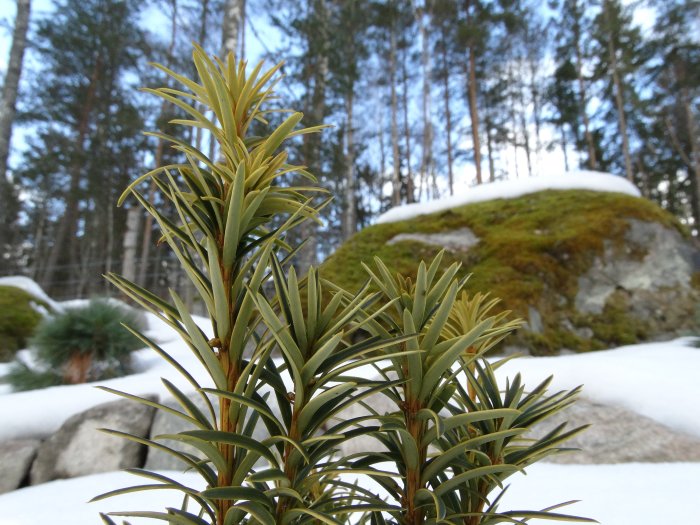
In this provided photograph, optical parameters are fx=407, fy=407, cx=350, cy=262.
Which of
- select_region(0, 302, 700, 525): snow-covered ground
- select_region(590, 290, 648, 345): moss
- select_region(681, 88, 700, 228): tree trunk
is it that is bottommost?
select_region(0, 302, 700, 525): snow-covered ground

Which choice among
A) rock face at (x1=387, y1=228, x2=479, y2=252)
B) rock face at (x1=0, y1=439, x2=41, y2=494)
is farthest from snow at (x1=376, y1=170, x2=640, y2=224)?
rock face at (x1=0, y1=439, x2=41, y2=494)

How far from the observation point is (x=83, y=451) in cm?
288

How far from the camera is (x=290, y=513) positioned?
1.59ft

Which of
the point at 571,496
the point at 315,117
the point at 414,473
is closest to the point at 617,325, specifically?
the point at 571,496

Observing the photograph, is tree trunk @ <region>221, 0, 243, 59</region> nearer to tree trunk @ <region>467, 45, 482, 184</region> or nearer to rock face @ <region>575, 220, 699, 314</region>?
rock face @ <region>575, 220, 699, 314</region>

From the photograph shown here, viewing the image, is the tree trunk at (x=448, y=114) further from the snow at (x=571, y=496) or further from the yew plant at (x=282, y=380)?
the yew plant at (x=282, y=380)

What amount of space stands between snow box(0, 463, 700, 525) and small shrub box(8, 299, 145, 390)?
151 centimetres

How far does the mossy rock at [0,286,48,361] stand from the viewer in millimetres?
5457

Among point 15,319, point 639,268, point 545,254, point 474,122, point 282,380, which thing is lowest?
point 282,380

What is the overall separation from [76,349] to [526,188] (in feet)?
19.0

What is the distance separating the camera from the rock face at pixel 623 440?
2279mm

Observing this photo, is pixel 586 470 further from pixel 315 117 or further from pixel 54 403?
pixel 315 117

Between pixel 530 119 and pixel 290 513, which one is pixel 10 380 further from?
pixel 530 119

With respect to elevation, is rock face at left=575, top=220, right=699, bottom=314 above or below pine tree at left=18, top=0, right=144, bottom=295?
below
